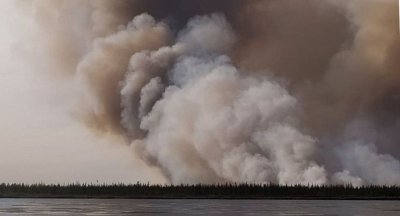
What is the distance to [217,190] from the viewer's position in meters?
50.3

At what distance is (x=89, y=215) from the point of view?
21.6m

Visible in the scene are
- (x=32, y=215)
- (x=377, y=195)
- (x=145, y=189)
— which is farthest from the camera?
(x=145, y=189)

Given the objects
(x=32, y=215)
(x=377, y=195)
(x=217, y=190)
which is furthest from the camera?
(x=217, y=190)

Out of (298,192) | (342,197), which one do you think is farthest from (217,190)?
(342,197)

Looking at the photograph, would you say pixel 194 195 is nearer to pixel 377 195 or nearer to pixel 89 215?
pixel 377 195

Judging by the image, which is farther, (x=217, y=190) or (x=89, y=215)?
(x=217, y=190)

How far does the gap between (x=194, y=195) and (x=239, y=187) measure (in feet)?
16.5

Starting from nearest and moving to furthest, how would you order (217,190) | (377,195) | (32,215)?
(32,215) → (377,195) → (217,190)

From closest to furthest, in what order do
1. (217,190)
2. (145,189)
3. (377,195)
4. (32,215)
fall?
(32,215), (377,195), (217,190), (145,189)

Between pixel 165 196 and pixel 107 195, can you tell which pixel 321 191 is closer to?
pixel 165 196

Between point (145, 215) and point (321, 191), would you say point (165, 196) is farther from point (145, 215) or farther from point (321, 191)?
point (145, 215)

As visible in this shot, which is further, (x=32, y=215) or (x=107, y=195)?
(x=107, y=195)

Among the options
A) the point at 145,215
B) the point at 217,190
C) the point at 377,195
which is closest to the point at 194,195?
the point at 217,190

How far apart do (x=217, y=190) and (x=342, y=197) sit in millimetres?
9055
